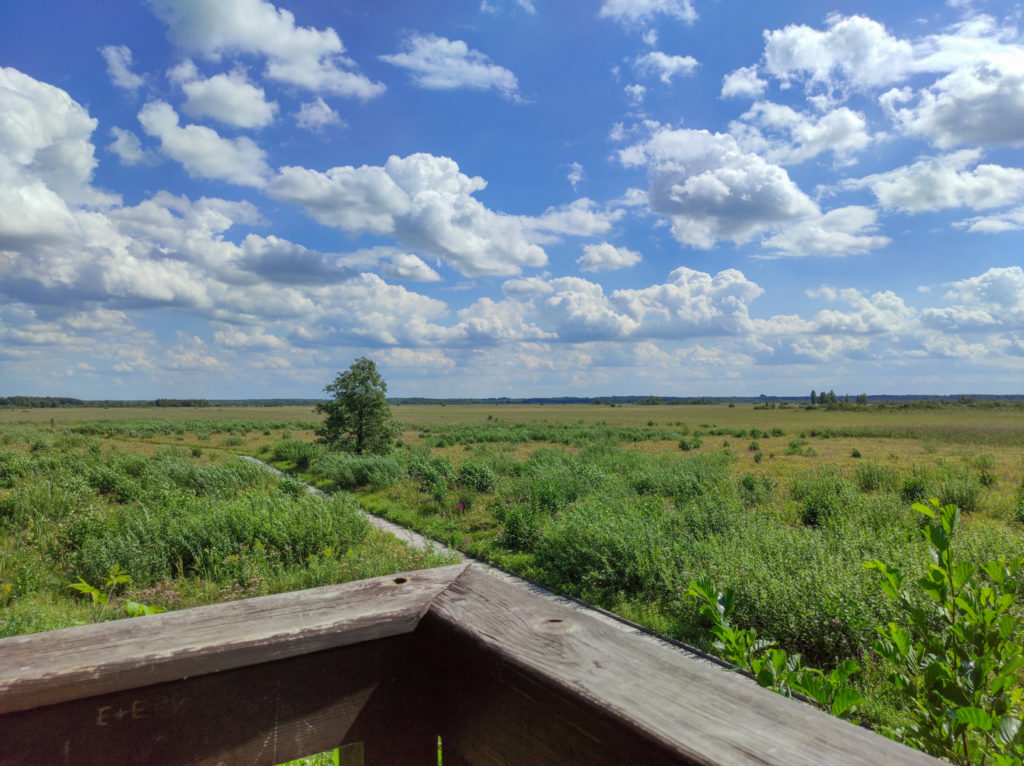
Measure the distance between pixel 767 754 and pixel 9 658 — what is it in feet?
4.02

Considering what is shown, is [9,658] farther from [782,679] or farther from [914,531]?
[914,531]

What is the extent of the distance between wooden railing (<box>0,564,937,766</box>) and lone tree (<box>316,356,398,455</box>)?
2187 centimetres

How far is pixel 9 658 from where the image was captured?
3.32ft

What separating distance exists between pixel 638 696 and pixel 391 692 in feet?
1.87

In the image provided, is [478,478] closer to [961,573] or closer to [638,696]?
[961,573]

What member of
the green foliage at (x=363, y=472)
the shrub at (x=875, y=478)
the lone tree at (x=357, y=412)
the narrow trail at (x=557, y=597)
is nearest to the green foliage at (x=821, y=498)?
the shrub at (x=875, y=478)

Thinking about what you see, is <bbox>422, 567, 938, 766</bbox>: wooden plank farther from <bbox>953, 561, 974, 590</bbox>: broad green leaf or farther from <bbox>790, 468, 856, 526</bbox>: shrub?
<bbox>790, 468, 856, 526</bbox>: shrub

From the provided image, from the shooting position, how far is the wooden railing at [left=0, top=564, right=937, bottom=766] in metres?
0.80

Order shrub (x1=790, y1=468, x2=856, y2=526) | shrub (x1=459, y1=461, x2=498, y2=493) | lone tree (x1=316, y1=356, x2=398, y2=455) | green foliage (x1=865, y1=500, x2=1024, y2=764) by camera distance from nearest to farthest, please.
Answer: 1. green foliage (x1=865, y1=500, x2=1024, y2=764)
2. shrub (x1=790, y1=468, x2=856, y2=526)
3. shrub (x1=459, y1=461, x2=498, y2=493)
4. lone tree (x1=316, y1=356, x2=398, y2=455)

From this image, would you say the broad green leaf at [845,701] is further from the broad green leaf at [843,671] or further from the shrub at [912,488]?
the shrub at [912,488]

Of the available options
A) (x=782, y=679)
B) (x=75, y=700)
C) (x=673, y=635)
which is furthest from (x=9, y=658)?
(x=673, y=635)

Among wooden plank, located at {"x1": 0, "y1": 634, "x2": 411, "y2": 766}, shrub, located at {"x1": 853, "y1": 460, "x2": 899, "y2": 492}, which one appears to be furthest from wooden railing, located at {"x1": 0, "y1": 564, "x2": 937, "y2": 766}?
shrub, located at {"x1": 853, "y1": 460, "x2": 899, "y2": 492}

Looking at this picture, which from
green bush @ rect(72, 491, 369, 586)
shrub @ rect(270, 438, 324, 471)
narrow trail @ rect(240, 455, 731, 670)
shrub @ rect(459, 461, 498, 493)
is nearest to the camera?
narrow trail @ rect(240, 455, 731, 670)

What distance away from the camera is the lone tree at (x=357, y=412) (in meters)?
22.5
